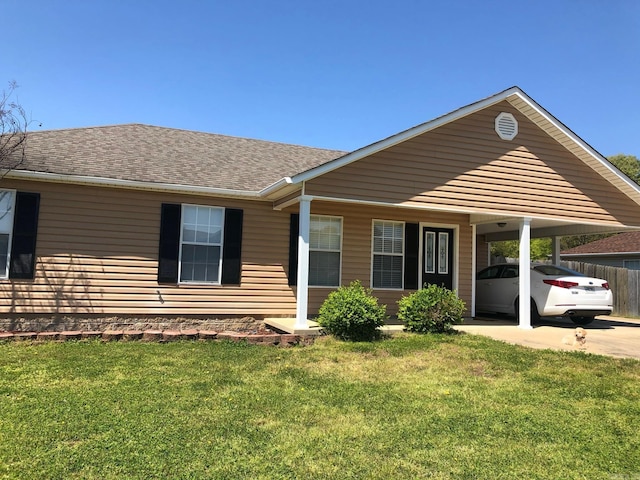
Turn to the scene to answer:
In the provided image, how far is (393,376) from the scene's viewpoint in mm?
6141

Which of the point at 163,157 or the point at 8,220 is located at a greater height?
the point at 163,157

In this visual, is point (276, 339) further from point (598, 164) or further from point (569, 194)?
point (598, 164)

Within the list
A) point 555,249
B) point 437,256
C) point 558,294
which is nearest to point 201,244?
point 437,256

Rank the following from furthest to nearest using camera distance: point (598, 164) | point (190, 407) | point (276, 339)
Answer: point (598, 164)
point (276, 339)
point (190, 407)

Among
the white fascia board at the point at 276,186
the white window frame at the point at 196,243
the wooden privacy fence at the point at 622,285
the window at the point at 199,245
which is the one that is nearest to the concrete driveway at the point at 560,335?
the white fascia board at the point at 276,186

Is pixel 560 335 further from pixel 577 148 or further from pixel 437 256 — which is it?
pixel 577 148

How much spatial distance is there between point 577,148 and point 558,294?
3277mm

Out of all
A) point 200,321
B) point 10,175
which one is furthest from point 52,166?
point 200,321

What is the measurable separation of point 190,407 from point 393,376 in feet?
8.66

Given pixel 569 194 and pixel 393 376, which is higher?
pixel 569 194

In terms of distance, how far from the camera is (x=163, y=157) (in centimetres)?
1080

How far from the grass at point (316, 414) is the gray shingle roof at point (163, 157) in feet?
12.0

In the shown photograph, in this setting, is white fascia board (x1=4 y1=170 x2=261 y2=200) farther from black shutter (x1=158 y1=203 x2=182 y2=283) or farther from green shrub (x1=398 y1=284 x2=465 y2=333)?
green shrub (x1=398 y1=284 x2=465 y2=333)

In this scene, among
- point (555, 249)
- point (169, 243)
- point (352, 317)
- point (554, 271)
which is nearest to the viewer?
point (352, 317)
